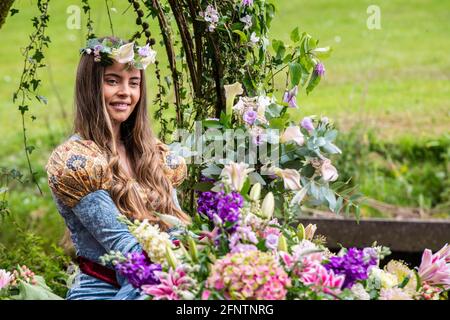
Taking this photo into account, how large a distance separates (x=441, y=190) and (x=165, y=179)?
3.47m

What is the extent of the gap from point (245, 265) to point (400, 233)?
2.98m

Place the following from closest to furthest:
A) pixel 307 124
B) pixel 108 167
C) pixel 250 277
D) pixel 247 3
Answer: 1. pixel 250 277
2. pixel 307 124
3. pixel 108 167
4. pixel 247 3

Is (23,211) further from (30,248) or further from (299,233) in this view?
(299,233)

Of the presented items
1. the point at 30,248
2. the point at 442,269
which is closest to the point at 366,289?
the point at 442,269

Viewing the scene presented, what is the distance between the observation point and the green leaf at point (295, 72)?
3.32 m

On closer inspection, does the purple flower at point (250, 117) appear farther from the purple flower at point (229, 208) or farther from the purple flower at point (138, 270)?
the purple flower at point (138, 270)

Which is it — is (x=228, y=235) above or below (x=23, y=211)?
above

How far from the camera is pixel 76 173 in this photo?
9.73ft

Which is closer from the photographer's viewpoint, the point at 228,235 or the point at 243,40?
the point at 228,235

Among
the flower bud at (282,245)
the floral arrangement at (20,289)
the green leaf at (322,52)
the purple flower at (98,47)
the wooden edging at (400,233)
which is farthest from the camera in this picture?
the wooden edging at (400,233)

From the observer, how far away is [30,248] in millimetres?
4477

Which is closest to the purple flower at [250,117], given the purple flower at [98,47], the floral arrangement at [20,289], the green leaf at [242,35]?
the green leaf at [242,35]

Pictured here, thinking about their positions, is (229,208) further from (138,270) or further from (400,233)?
(400,233)

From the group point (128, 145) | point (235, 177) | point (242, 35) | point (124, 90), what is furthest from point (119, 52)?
point (235, 177)
